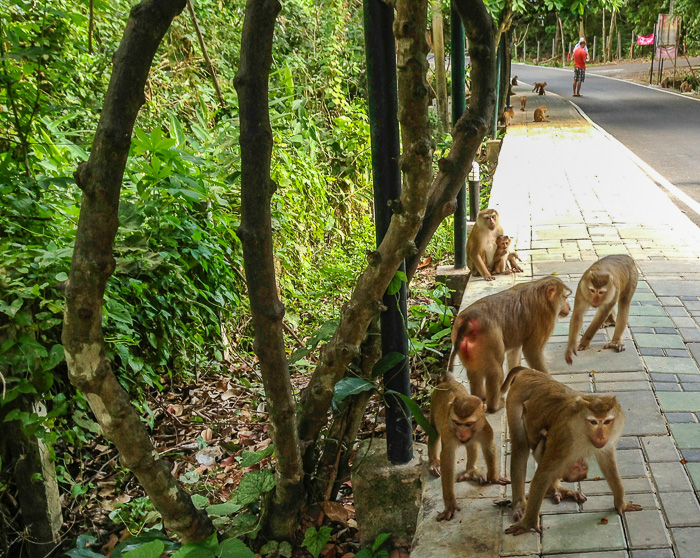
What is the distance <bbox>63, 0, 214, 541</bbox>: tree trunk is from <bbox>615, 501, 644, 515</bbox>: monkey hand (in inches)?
82.3

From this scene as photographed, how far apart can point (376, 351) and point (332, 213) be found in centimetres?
534

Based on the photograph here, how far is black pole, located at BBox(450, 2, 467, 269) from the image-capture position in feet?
19.6

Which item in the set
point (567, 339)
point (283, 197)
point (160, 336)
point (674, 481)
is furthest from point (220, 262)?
point (674, 481)

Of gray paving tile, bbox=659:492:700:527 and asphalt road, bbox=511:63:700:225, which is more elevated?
gray paving tile, bbox=659:492:700:527

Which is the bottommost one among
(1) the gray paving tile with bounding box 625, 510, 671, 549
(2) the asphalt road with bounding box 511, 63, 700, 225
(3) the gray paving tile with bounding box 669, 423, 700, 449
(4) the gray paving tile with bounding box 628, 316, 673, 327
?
(2) the asphalt road with bounding box 511, 63, 700, 225

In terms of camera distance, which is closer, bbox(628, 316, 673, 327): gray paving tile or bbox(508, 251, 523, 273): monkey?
bbox(628, 316, 673, 327): gray paving tile

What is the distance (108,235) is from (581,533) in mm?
2383

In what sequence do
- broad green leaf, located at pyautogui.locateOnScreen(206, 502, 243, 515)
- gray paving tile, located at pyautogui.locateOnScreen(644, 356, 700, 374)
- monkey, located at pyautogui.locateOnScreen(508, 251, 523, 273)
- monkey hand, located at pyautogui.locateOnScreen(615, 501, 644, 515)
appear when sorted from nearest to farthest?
monkey hand, located at pyautogui.locateOnScreen(615, 501, 644, 515)
broad green leaf, located at pyautogui.locateOnScreen(206, 502, 243, 515)
gray paving tile, located at pyautogui.locateOnScreen(644, 356, 700, 374)
monkey, located at pyautogui.locateOnScreen(508, 251, 523, 273)

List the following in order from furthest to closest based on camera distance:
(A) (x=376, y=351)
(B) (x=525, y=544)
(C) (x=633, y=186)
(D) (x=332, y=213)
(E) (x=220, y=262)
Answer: (C) (x=633, y=186)
(D) (x=332, y=213)
(E) (x=220, y=262)
(A) (x=376, y=351)
(B) (x=525, y=544)

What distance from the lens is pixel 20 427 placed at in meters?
3.86

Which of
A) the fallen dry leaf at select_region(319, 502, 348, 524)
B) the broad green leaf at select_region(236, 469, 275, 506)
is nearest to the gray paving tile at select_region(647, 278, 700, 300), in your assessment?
the fallen dry leaf at select_region(319, 502, 348, 524)

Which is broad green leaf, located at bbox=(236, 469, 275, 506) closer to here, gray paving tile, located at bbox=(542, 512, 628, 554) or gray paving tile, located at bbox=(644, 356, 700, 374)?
gray paving tile, located at bbox=(542, 512, 628, 554)

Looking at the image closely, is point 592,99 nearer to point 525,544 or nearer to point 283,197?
point 283,197

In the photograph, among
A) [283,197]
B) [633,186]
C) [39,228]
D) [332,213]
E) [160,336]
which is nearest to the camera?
[39,228]
